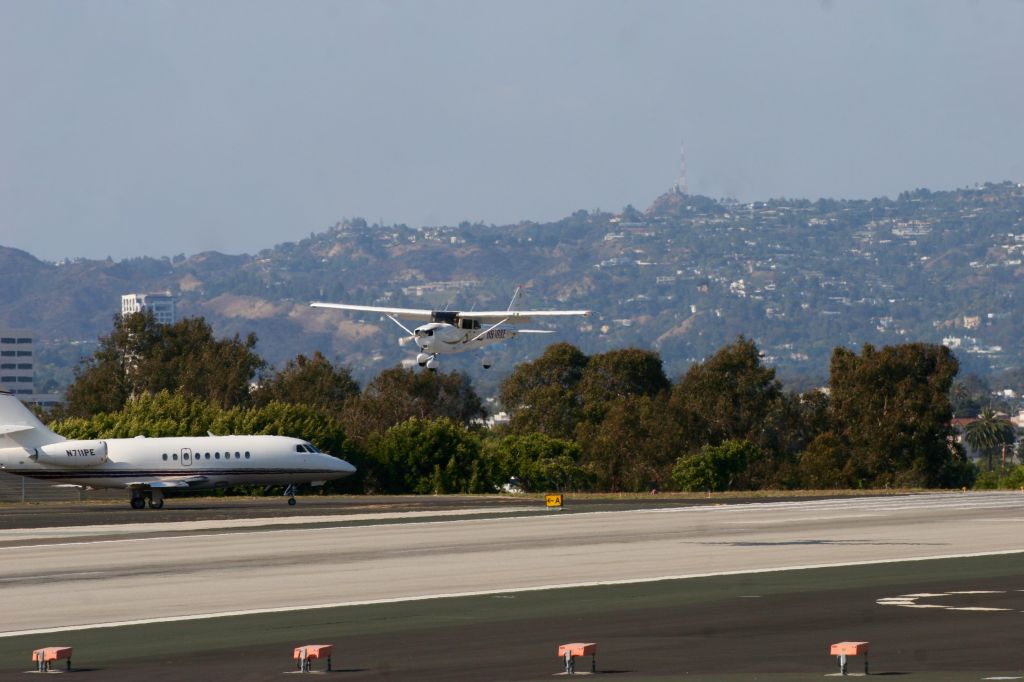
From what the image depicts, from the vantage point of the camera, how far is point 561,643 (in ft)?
82.4

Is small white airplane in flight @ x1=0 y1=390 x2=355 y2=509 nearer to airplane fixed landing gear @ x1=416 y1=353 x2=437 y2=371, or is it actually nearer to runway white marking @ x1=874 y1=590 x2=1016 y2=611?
airplane fixed landing gear @ x1=416 y1=353 x2=437 y2=371

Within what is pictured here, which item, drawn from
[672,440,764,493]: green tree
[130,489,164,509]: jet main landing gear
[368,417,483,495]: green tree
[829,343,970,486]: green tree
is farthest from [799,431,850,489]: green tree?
[130,489,164,509]: jet main landing gear

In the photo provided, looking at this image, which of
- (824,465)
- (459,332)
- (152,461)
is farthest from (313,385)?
(152,461)

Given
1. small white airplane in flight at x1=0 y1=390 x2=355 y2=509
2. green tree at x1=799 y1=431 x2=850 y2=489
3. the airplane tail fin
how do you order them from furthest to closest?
green tree at x1=799 y1=431 x2=850 y2=489 → small white airplane in flight at x1=0 y1=390 x2=355 y2=509 → the airplane tail fin

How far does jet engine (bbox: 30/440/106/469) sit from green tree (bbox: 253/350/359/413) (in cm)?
9148

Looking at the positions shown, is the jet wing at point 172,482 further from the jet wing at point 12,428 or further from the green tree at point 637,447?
the green tree at point 637,447

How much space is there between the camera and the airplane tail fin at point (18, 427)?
72.4 meters

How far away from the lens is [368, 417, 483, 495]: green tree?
100625 millimetres

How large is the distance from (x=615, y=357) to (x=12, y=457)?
305 feet

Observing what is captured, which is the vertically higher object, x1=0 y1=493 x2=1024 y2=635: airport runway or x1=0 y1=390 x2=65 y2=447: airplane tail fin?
x1=0 y1=390 x2=65 y2=447: airplane tail fin

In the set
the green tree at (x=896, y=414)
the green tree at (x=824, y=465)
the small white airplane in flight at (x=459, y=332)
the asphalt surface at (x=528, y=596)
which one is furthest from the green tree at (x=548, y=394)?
the asphalt surface at (x=528, y=596)

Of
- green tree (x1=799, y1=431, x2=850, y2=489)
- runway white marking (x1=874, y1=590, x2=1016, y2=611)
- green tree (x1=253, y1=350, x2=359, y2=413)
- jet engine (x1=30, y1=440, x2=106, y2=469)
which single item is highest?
green tree (x1=253, y1=350, x2=359, y2=413)

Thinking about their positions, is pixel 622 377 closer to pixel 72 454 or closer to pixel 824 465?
pixel 824 465

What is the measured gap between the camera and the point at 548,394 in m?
162
